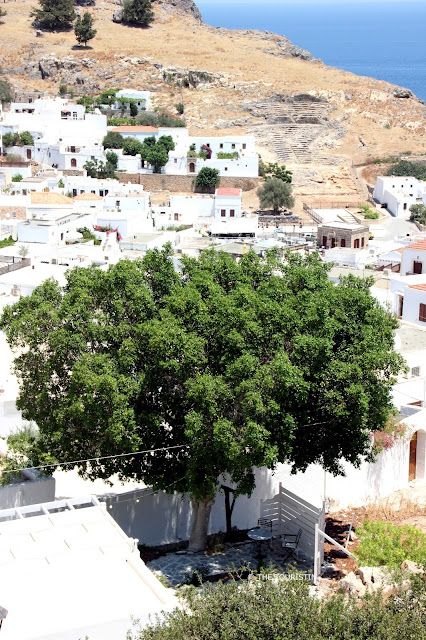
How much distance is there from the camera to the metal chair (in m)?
14.6

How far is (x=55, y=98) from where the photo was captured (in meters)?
65.0

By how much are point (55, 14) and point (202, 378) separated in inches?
2735

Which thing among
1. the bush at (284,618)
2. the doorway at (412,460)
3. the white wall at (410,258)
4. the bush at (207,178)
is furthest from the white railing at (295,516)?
the bush at (207,178)

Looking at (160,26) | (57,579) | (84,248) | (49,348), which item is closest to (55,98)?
(160,26)

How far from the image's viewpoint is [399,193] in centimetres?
5841

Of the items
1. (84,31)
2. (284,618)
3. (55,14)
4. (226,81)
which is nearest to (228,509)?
(284,618)

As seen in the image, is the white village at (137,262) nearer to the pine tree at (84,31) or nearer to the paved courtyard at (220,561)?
the paved courtyard at (220,561)

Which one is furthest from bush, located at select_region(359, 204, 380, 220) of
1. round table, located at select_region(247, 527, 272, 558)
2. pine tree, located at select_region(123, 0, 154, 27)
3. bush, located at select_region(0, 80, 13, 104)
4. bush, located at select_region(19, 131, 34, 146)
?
round table, located at select_region(247, 527, 272, 558)

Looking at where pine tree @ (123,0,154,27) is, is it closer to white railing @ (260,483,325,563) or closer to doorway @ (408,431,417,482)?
doorway @ (408,431,417,482)

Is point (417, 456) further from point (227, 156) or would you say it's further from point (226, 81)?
point (226, 81)

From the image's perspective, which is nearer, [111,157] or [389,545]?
[389,545]

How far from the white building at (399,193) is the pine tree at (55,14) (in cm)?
3105

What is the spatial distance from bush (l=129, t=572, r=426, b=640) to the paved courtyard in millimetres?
3451

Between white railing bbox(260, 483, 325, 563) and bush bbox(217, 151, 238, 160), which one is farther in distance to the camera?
bush bbox(217, 151, 238, 160)
